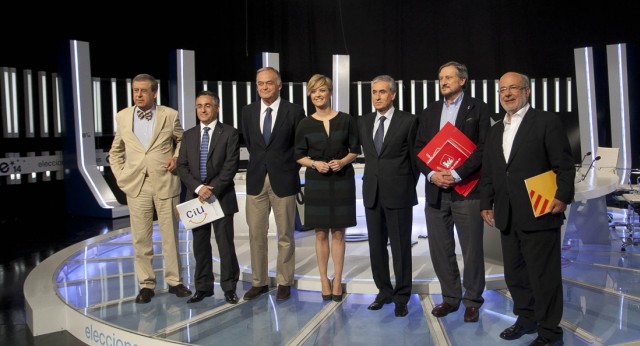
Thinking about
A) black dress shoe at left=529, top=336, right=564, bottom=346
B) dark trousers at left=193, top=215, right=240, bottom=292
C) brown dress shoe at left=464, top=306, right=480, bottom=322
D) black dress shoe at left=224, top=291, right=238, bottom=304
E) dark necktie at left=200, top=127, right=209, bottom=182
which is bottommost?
black dress shoe at left=529, top=336, right=564, bottom=346

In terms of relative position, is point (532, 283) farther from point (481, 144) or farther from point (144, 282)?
point (144, 282)

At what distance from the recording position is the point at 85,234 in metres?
7.42

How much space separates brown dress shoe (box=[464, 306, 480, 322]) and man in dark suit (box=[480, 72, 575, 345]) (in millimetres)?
259

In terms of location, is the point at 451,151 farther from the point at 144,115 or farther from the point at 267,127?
the point at 144,115

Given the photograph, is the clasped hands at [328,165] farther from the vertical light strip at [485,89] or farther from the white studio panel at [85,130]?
the vertical light strip at [485,89]

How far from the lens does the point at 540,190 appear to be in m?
3.00

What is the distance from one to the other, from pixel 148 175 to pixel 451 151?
199 cm

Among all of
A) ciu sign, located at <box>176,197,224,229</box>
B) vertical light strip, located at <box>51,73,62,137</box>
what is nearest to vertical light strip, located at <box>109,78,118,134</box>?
vertical light strip, located at <box>51,73,62,137</box>

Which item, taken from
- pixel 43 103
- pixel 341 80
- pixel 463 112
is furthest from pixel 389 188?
pixel 43 103

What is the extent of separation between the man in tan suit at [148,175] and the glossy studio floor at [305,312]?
0.62ft

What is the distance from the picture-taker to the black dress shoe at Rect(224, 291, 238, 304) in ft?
12.6

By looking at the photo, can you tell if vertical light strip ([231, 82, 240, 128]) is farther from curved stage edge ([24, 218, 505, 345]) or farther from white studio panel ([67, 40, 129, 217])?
curved stage edge ([24, 218, 505, 345])

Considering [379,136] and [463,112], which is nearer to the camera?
[463,112]

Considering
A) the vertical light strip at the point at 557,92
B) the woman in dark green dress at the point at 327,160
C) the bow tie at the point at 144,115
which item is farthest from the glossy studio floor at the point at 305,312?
the vertical light strip at the point at 557,92
